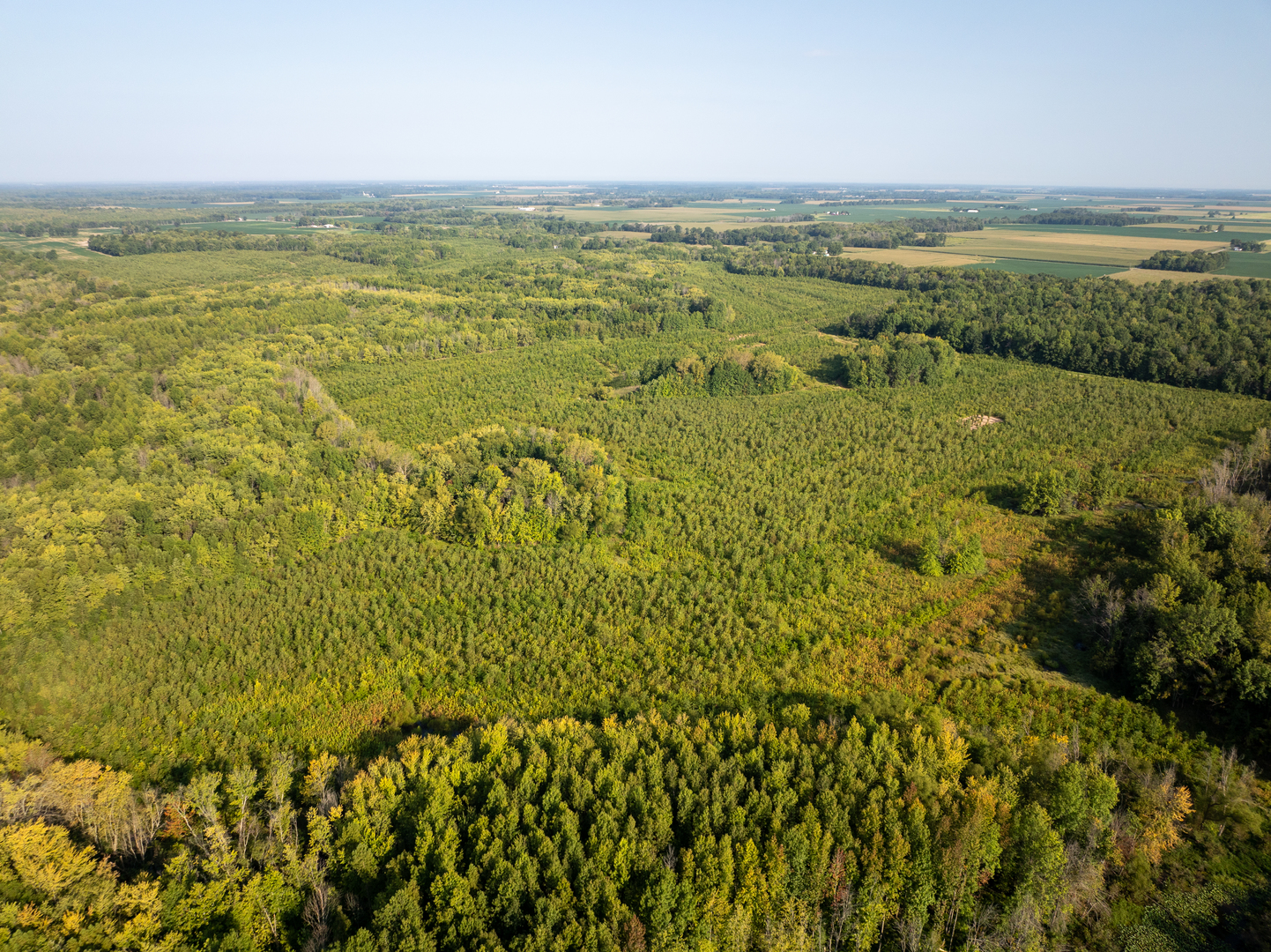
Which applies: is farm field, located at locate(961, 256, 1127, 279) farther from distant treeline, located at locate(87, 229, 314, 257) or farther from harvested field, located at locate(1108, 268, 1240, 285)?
distant treeline, located at locate(87, 229, 314, 257)

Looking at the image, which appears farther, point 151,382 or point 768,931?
point 151,382

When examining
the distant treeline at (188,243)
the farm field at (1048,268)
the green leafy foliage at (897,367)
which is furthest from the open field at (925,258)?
the distant treeline at (188,243)

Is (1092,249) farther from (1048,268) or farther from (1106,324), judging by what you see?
(1106,324)

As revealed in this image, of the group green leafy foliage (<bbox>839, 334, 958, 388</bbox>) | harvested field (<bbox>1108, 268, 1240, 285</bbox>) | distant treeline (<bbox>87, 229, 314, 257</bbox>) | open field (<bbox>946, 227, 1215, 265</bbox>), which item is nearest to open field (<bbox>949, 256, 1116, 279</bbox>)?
harvested field (<bbox>1108, 268, 1240, 285</bbox>)

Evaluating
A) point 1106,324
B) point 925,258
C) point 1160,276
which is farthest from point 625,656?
point 925,258

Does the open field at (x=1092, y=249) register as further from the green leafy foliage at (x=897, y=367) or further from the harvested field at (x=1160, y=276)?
the green leafy foliage at (x=897, y=367)

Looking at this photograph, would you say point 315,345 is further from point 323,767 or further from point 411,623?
point 323,767

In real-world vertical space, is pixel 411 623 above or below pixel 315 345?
below

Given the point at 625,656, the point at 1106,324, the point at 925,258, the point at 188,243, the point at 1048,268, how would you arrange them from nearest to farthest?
1. the point at 625,656
2. the point at 1106,324
3. the point at 1048,268
4. the point at 925,258
5. the point at 188,243

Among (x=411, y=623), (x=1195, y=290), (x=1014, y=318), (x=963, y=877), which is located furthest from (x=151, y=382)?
(x=1195, y=290)
